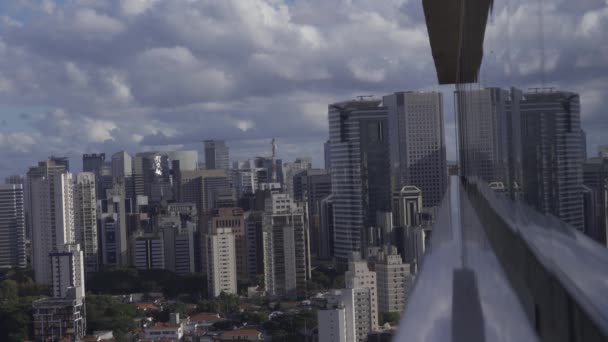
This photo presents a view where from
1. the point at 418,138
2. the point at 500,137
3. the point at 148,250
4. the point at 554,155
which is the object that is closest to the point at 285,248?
the point at 418,138

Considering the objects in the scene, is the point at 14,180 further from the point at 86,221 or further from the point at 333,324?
the point at 333,324

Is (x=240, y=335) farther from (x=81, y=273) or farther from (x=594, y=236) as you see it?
(x=594, y=236)

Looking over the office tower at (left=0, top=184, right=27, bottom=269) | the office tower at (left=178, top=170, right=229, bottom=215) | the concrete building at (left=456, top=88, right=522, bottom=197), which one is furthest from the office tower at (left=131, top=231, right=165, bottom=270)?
the concrete building at (left=456, top=88, right=522, bottom=197)

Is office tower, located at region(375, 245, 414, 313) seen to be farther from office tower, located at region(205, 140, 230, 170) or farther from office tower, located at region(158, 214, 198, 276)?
office tower, located at region(205, 140, 230, 170)

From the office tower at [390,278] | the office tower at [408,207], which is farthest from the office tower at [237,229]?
the office tower at [390,278]

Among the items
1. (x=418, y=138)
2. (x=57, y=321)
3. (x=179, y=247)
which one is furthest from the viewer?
(x=179, y=247)
